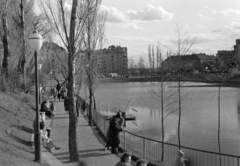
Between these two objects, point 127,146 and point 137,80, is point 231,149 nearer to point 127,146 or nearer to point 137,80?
point 127,146

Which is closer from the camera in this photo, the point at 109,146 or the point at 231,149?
the point at 109,146

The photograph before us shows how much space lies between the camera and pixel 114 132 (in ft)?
41.7

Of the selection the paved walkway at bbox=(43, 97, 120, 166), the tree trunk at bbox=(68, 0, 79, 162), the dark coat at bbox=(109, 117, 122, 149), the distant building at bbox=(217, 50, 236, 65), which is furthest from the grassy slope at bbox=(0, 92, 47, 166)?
the distant building at bbox=(217, 50, 236, 65)

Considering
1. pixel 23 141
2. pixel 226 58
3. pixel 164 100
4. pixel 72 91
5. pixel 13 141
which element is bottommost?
pixel 164 100

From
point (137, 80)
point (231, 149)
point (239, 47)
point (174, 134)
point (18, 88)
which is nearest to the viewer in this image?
point (231, 149)

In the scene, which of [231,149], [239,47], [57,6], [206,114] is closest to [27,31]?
[206,114]

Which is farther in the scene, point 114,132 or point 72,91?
point 114,132

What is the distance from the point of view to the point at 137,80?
123m

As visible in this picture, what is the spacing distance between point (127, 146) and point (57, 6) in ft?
21.8

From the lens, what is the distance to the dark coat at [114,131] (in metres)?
12.6

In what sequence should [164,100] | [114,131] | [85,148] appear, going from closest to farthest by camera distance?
1. [114,131]
2. [85,148]
3. [164,100]

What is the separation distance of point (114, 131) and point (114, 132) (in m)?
0.04

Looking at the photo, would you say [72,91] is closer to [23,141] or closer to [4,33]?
[23,141]

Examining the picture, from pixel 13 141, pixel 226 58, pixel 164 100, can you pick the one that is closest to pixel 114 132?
pixel 13 141
